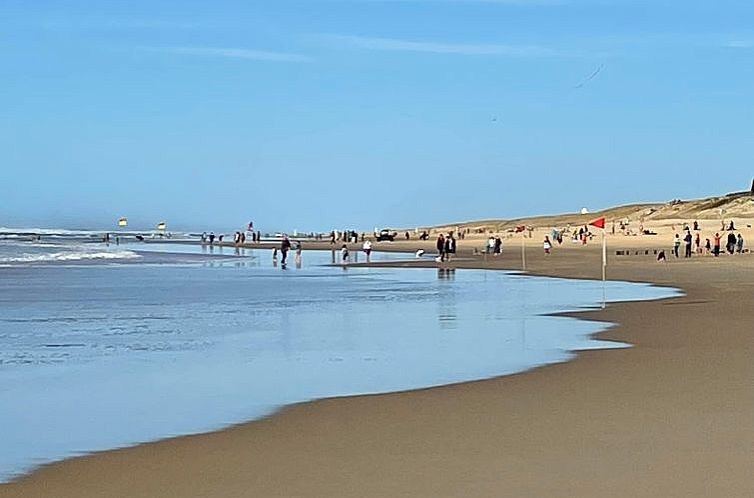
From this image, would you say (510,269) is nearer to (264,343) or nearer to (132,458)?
(264,343)

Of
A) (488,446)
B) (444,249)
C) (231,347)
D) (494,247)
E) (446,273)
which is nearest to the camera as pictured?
(488,446)

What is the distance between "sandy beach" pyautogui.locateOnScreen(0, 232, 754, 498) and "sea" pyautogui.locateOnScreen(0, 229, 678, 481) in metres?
0.64

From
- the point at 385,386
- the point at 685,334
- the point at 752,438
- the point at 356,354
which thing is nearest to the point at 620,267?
the point at 685,334

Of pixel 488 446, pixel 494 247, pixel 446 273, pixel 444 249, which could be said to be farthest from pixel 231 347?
pixel 494 247

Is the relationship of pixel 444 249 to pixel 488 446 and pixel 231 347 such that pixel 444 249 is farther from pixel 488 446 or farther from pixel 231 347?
pixel 488 446

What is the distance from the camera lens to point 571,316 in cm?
2098

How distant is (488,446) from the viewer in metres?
8.32

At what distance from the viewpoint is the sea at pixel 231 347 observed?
9.98 m

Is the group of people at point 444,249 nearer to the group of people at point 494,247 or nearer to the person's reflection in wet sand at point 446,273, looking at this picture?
the group of people at point 494,247

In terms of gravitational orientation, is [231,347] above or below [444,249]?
below

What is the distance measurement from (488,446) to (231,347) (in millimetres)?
8048

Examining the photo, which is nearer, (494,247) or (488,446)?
(488,446)

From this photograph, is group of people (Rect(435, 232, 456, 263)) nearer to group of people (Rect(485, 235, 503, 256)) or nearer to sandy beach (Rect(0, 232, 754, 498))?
group of people (Rect(485, 235, 503, 256))

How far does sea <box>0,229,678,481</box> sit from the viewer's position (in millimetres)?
9977
